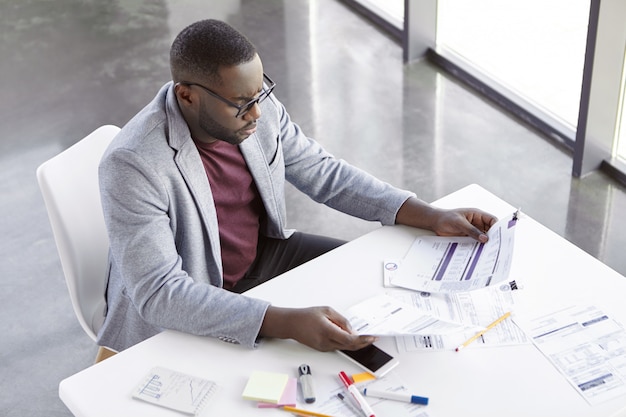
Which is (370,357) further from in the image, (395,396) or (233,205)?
(233,205)

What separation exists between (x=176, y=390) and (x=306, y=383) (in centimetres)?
29

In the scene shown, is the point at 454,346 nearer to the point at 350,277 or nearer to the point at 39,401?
the point at 350,277

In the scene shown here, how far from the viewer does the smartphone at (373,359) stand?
192 cm

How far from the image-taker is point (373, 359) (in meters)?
1.94

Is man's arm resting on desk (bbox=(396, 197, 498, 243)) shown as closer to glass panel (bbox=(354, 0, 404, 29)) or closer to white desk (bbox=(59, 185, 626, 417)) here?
white desk (bbox=(59, 185, 626, 417))

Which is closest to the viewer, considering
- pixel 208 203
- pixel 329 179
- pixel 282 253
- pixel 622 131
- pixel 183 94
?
pixel 183 94

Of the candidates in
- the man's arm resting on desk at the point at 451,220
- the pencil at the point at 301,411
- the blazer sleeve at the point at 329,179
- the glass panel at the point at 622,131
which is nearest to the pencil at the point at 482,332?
the man's arm resting on desk at the point at 451,220

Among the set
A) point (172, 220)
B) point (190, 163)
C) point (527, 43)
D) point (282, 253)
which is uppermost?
point (190, 163)

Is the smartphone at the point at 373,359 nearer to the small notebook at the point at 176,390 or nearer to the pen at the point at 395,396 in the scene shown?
the pen at the point at 395,396

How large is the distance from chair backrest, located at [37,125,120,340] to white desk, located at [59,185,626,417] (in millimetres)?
579

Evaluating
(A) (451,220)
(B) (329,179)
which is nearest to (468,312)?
(A) (451,220)

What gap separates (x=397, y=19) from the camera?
566 cm

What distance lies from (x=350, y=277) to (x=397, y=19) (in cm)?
378

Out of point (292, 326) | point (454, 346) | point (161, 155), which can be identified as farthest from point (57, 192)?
point (454, 346)
